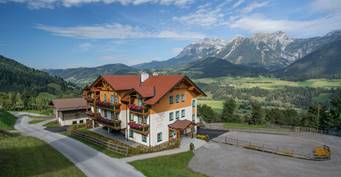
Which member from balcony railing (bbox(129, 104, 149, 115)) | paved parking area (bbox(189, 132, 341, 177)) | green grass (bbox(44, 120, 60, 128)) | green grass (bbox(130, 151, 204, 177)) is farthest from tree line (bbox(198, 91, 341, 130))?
green grass (bbox(44, 120, 60, 128))

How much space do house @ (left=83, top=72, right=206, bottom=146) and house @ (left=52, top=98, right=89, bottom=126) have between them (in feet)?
32.7

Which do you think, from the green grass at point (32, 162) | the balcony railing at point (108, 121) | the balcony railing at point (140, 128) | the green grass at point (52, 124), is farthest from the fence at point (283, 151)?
the green grass at point (52, 124)

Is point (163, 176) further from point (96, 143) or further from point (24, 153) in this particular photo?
point (24, 153)

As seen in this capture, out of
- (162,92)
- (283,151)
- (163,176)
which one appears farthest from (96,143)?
(283,151)

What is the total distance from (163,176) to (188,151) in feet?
33.6

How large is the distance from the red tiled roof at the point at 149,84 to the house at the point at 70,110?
16.3 metres

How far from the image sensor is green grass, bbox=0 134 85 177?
63.0 feet

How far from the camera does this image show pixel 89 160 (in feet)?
77.9

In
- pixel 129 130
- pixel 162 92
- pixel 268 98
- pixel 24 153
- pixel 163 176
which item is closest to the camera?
pixel 163 176

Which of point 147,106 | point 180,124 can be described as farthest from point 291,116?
point 147,106

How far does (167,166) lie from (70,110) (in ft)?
104

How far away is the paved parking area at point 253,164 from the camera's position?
2271 centimetres

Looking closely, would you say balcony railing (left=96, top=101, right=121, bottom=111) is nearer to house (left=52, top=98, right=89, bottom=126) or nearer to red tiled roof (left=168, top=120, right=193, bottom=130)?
red tiled roof (left=168, top=120, right=193, bottom=130)

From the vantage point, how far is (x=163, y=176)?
766 inches
